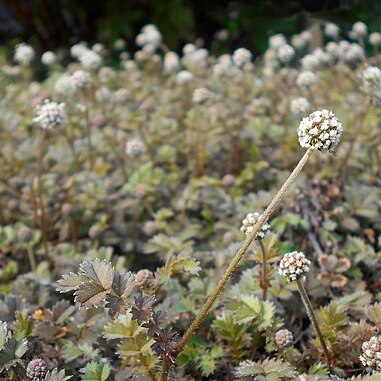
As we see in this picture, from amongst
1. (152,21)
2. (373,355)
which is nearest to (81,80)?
(373,355)

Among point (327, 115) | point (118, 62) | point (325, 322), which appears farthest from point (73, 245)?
point (118, 62)

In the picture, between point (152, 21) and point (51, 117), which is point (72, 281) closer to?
point (51, 117)

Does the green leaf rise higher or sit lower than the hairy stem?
higher

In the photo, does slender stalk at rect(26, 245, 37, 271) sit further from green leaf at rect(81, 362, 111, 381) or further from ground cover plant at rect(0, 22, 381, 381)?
green leaf at rect(81, 362, 111, 381)

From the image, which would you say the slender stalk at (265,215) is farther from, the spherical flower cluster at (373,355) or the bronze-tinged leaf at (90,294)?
the spherical flower cluster at (373,355)

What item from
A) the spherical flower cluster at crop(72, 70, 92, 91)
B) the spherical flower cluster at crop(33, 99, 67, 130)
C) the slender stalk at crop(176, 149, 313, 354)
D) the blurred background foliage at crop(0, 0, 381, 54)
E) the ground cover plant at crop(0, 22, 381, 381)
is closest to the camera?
the slender stalk at crop(176, 149, 313, 354)

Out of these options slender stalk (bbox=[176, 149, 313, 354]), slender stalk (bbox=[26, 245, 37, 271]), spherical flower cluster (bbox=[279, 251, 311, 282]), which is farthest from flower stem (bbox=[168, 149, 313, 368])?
slender stalk (bbox=[26, 245, 37, 271])
